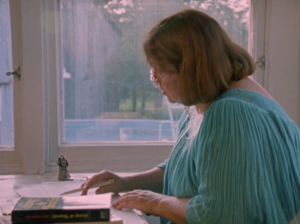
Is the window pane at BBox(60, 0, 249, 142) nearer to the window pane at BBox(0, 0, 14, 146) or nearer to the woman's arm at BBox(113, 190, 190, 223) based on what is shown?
the window pane at BBox(0, 0, 14, 146)

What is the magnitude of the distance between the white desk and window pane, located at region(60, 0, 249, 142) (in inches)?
9.9

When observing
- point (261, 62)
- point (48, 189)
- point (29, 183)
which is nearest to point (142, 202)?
point (48, 189)

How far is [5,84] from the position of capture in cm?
A: 189

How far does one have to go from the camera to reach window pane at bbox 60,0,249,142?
6.25 ft

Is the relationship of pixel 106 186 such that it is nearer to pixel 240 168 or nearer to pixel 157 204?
pixel 157 204

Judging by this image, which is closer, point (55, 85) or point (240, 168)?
point (240, 168)

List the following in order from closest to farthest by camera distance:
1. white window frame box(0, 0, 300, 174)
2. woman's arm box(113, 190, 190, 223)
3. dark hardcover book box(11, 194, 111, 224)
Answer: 1. dark hardcover book box(11, 194, 111, 224)
2. woman's arm box(113, 190, 190, 223)
3. white window frame box(0, 0, 300, 174)

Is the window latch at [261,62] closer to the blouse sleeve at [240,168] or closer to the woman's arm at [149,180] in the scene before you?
the woman's arm at [149,180]

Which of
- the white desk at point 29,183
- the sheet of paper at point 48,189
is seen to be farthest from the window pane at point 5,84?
the sheet of paper at point 48,189

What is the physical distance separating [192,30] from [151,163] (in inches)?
39.8

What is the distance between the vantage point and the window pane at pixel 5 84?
6.13 feet

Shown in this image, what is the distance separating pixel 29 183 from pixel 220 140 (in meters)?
1.01

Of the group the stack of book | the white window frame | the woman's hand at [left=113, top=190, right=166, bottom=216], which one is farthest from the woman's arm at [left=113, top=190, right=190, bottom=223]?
the white window frame

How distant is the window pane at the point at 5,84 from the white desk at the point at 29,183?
22cm
